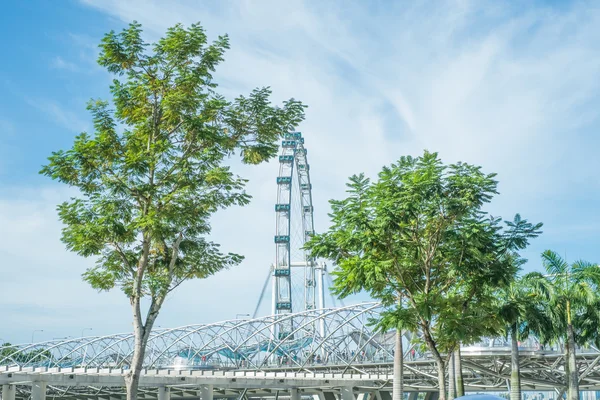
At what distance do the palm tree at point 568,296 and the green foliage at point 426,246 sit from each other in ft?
50.0

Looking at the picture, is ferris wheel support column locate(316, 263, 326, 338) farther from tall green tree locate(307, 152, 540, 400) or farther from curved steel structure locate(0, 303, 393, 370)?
tall green tree locate(307, 152, 540, 400)

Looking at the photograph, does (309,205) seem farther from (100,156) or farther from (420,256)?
(100,156)

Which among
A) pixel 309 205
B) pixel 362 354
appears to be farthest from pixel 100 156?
pixel 309 205

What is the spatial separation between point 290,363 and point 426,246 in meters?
67.8

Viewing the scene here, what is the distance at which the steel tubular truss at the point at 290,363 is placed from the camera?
55.3 m

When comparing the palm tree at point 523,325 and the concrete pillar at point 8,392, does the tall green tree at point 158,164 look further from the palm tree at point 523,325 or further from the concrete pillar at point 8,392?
the concrete pillar at point 8,392

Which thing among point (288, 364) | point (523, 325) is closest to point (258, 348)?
point (288, 364)

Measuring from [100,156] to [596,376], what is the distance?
5767 centimetres

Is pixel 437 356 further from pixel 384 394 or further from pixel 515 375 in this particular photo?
pixel 384 394

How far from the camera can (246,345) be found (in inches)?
3944

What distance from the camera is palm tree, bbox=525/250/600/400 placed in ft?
125

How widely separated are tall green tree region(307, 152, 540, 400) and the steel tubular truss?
80.0 feet

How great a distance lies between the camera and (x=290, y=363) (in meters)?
88.1

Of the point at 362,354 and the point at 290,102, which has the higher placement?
the point at 290,102
